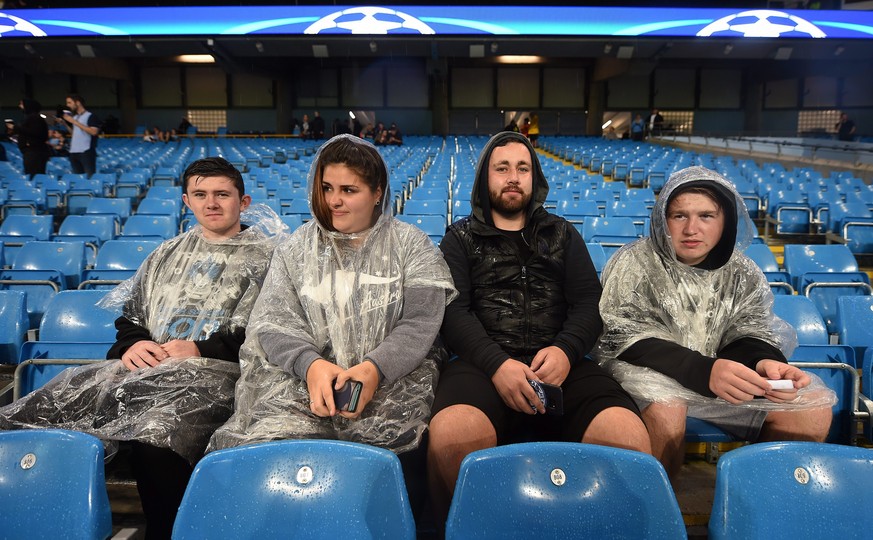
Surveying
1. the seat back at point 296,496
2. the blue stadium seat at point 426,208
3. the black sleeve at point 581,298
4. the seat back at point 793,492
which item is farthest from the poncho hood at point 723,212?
the blue stadium seat at point 426,208

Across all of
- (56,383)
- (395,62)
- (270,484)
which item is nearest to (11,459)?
(270,484)

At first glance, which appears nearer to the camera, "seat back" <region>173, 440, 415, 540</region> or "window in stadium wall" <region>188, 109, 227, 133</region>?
"seat back" <region>173, 440, 415, 540</region>

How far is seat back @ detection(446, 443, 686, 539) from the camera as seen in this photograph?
126 cm

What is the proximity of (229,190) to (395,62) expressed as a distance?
71.3 feet

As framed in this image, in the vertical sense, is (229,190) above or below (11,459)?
above

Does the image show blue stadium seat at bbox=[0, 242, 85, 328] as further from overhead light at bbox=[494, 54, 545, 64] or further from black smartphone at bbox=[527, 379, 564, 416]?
overhead light at bbox=[494, 54, 545, 64]

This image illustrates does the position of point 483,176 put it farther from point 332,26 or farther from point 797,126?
point 797,126

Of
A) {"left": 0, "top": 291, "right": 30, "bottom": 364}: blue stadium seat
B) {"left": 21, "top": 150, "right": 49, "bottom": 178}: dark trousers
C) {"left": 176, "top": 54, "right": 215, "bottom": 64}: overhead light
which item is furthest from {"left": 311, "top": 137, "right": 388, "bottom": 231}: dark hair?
{"left": 176, "top": 54, "right": 215, "bottom": 64}: overhead light

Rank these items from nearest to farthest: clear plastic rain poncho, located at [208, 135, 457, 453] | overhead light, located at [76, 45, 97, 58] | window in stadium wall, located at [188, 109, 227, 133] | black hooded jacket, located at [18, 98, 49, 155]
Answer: clear plastic rain poncho, located at [208, 135, 457, 453]
black hooded jacket, located at [18, 98, 49, 155]
overhead light, located at [76, 45, 97, 58]
window in stadium wall, located at [188, 109, 227, 133]

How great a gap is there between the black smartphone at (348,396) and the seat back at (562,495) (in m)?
Result: 0.51

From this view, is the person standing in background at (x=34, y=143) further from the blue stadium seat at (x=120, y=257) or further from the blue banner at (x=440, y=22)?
the blue banner at (x=440, y=22)

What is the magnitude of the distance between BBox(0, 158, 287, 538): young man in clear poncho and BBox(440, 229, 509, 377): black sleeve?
747 millimetres

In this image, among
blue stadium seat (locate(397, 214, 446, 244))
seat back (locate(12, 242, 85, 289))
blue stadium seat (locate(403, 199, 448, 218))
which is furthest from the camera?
blue stadium seat (locate(403, 199, 448, 218))

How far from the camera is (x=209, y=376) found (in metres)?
2.05
